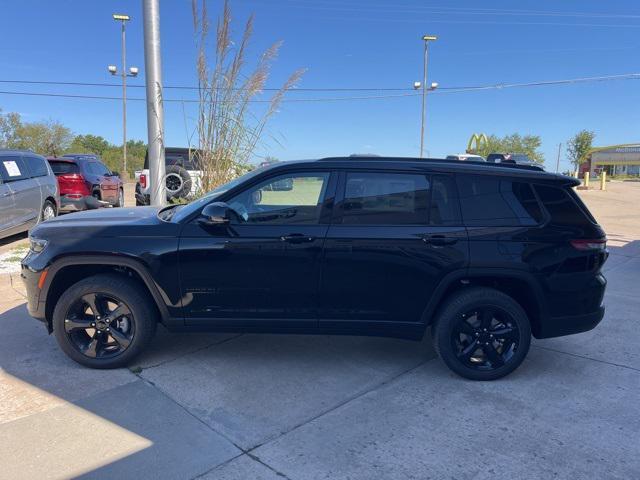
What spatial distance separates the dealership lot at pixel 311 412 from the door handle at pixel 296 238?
3.43 feet

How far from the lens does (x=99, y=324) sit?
3.71 meters

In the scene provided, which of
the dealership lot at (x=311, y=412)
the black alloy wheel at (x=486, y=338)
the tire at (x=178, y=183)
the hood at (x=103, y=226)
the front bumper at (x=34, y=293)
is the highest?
the tire at (x=178, y=183)

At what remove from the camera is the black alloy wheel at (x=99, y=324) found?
370 cm

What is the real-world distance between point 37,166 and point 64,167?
86.1 inches

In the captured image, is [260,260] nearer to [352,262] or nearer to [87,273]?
[352,262]

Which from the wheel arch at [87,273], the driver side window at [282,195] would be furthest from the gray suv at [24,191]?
the driver side window at [282,195]

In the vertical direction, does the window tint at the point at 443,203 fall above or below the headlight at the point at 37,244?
above

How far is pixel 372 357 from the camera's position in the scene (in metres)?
4.11

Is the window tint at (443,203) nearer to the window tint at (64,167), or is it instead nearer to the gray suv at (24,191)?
the gray suv at (24,191)

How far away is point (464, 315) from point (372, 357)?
0.89 meters

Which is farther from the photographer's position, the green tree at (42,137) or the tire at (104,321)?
the green tree at (42,137)

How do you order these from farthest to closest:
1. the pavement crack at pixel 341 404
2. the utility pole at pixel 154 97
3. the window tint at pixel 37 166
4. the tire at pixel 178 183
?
the window tint at pixel 37 166 → the tire at pixel 178 183 → the utility pole at pixel 154 97 → the pavement crack at pixel 341 404

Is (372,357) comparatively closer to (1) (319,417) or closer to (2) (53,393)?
(1) (319,417)

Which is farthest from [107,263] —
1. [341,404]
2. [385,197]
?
[385,197]
